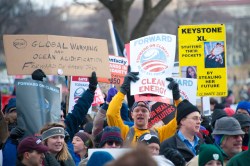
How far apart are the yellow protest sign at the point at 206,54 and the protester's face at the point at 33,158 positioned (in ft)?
15.9

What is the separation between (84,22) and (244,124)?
114m

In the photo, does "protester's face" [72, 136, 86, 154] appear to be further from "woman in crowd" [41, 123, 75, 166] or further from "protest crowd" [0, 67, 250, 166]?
"woman in crowd" [41, 123, 75, 166]

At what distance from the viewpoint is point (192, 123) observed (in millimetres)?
10266

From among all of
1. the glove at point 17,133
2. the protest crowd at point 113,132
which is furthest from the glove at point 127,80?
the glove at point 17,133

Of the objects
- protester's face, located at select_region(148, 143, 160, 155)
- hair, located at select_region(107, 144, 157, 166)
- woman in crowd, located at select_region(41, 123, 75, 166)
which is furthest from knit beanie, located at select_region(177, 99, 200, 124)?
hair, located at select_region(107, 144, 157, 166)

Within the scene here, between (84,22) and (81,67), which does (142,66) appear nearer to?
(81,67)

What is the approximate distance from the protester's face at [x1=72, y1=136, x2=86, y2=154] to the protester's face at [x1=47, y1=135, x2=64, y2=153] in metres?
1.75

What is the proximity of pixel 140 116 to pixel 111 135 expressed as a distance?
80 cm

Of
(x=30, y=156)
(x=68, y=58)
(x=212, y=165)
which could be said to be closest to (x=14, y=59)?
(x=68, y=58)

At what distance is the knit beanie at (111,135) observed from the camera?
9.79 meters

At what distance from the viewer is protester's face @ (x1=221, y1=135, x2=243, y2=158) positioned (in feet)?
32.5

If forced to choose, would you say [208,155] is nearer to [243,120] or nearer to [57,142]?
[57,142]

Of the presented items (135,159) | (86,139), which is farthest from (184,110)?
(135,159)

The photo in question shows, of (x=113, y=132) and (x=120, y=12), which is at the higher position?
(x=120, y=12)
